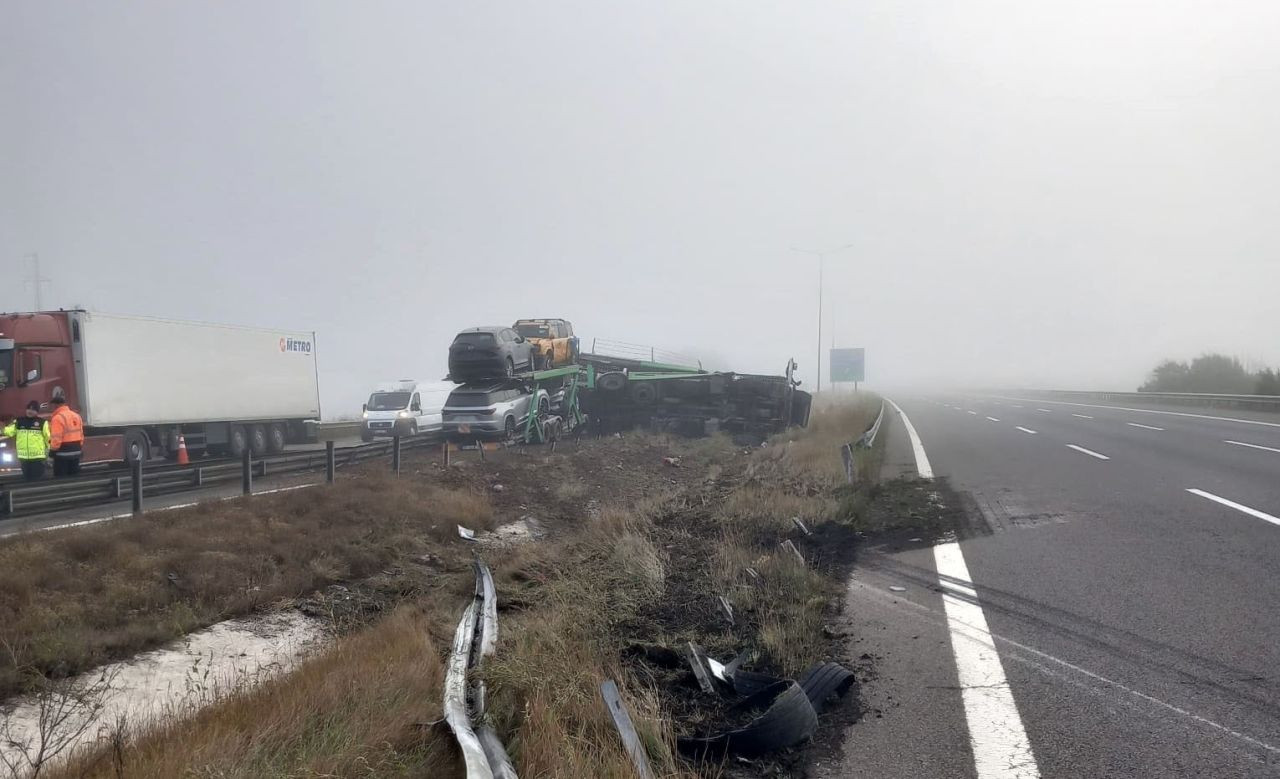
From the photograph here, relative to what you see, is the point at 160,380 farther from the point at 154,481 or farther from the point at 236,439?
the point at 154,481

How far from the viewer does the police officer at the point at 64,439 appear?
55.5 ft

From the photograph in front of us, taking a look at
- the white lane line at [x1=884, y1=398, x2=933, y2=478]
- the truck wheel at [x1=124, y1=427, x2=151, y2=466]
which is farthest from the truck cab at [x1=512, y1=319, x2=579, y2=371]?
the white lane line at [x1=884, y1=398, x2=933, y2=478]

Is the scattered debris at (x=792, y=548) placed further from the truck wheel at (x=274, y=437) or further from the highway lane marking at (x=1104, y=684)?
the truck wheel at (x=274, y=437)

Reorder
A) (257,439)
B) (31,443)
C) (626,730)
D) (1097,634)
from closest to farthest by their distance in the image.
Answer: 1. (626,730)
2. (1097,634)
3. (31,443)
4. (257,439)

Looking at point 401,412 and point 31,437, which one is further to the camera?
point 401,412

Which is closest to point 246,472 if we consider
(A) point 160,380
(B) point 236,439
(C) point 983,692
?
(A) point 160,380

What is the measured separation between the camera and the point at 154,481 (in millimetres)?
15148

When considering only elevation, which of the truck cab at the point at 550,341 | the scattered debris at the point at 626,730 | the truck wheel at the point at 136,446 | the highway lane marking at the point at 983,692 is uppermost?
the truck cab at the point at 550,341

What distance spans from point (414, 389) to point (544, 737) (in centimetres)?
2841

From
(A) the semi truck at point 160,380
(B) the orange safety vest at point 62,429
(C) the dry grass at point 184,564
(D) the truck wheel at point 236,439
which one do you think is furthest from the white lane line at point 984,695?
(D) the truck wheel at point 236,439

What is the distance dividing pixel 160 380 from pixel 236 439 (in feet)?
13.2

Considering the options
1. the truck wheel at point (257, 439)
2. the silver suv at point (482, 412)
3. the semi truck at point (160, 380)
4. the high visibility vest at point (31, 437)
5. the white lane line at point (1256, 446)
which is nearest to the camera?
the high visibility vest at point (31, 437)

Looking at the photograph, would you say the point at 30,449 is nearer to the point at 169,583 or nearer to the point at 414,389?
the point at 169,583

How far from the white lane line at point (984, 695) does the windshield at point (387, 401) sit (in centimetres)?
2591
